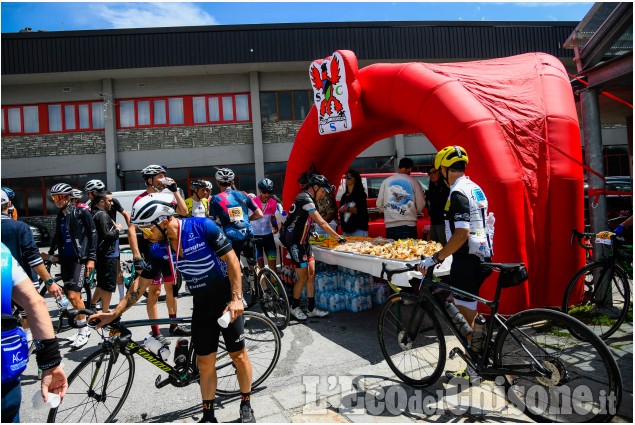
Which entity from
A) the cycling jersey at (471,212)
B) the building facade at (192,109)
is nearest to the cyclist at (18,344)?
the cycling jersey at (471,212)

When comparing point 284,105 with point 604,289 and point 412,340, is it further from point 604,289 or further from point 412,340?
point 412,340

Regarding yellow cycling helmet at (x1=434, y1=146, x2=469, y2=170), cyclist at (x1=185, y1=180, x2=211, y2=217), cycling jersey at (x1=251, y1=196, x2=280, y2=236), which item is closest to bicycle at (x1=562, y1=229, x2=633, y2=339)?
yellow cycling helmet at (x1=434, y1=146, x2=469, y2=170)

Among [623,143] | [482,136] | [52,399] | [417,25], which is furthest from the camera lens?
[623,143]

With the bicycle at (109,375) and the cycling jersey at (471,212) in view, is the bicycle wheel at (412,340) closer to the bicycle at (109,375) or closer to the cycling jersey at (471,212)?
the cycling jersey at (471,212)

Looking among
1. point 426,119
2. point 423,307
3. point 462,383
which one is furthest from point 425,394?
point 426,119

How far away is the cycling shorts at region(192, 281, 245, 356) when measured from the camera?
343cm

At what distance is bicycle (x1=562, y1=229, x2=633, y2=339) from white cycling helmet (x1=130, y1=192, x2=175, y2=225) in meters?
4.34

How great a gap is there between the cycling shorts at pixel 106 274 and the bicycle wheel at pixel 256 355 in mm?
2646

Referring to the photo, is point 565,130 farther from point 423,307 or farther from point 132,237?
point 132,237

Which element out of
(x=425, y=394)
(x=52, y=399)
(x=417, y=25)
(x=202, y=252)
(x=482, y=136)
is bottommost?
(x=425, y=394)

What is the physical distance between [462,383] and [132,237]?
424 cm

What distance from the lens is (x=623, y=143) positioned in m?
23.8

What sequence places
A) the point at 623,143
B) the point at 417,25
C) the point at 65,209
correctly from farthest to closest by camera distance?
1. the point at 623,143
2. the point at 417,25
3. the point at 65,209

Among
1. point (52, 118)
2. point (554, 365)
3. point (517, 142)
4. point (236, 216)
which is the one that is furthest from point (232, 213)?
point (52, 118)
